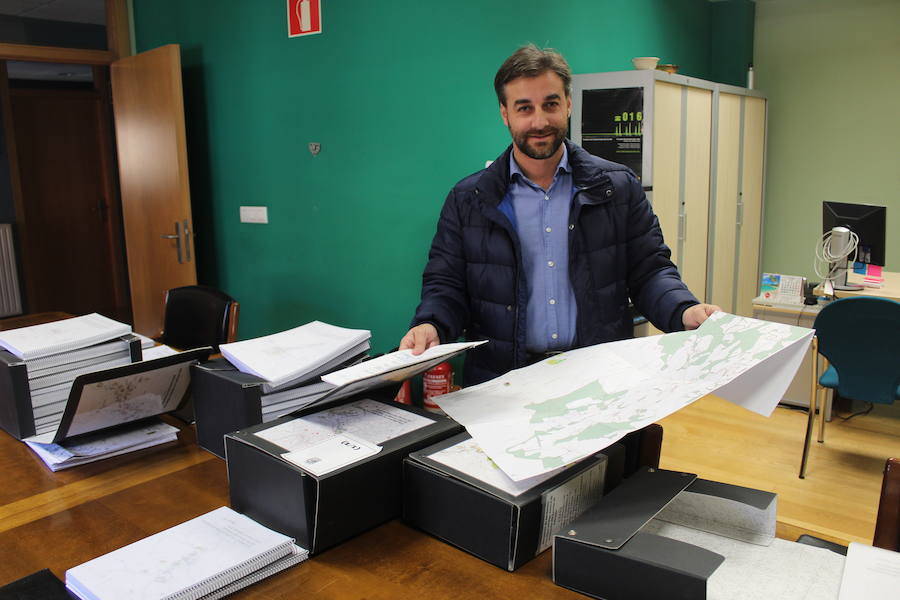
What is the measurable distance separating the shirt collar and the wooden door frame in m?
3.80

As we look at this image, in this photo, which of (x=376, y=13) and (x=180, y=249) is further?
(x=180, y=249)

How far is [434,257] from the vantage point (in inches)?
79.3

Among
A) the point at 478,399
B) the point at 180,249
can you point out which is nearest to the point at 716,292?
the point at 180,249

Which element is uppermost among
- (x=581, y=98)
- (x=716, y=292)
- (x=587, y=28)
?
(x=587, y=28)

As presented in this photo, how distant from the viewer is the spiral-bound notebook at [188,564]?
3.08 ft

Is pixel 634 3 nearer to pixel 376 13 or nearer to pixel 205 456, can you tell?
pixel 376 13

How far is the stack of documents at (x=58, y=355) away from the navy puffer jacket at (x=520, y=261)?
774mm

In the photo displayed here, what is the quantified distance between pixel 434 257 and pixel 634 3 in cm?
324

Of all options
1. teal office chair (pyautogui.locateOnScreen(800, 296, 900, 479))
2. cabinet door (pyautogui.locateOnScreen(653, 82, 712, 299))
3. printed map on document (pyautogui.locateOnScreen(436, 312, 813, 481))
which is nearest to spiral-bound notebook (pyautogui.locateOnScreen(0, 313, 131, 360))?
printed map on document (pyautogui.locateOnScreen(436, 312, 813, 481))

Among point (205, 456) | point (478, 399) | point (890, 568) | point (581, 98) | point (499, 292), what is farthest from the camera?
point (581, 98)

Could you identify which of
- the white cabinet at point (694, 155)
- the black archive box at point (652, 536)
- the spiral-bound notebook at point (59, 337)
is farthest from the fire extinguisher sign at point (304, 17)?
the black archive box at point (652, 536)

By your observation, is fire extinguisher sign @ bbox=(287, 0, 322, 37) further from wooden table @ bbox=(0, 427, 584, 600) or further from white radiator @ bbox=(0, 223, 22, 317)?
white radiator @ bbox=(0, 223, 22, 317)

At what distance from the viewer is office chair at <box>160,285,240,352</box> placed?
2.68 m

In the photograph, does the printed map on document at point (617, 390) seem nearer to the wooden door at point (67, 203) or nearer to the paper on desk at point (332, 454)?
the paper on desk at point (332, 454)
